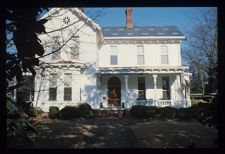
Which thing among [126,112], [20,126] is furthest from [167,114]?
[20,126]

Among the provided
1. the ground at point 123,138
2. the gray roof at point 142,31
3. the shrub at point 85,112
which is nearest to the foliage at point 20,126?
the ground at point 123,138

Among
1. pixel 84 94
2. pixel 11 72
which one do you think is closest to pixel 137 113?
pixel 84 94

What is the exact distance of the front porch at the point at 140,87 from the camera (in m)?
22.7

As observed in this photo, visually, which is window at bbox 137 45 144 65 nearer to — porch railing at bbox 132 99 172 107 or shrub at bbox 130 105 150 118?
porch railing at bbox 132 99 172 107

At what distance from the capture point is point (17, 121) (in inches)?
147

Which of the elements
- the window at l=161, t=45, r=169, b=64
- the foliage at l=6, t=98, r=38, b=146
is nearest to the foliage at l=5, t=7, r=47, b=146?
the foliage at l=6, t=98, r=38, b=146

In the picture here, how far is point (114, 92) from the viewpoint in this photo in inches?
927

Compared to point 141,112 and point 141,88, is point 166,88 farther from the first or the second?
point 141,112

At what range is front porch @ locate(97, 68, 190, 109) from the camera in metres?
22.7

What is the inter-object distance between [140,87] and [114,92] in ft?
8.06

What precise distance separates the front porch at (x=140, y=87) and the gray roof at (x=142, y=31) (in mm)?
3927

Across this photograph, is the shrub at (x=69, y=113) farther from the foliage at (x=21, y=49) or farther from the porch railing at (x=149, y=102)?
the foliage at (x=21, y=49)
